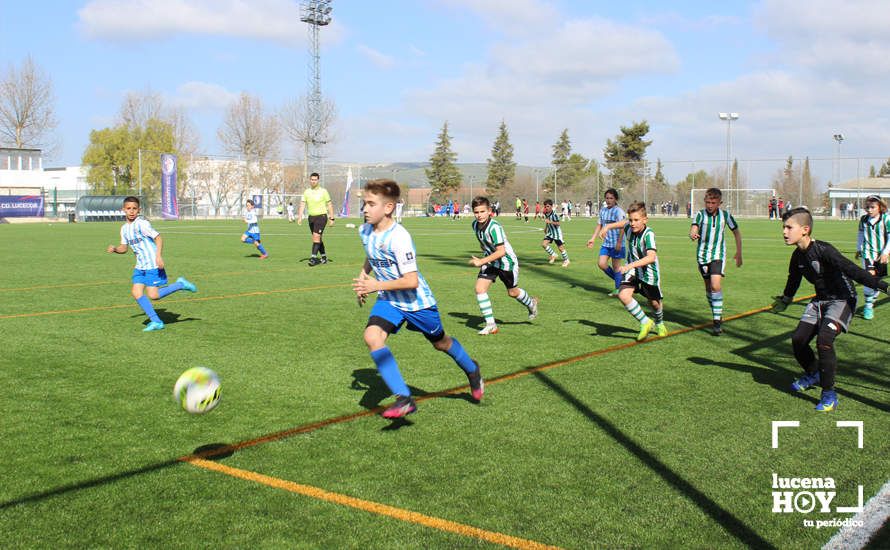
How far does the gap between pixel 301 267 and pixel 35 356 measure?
11.3m

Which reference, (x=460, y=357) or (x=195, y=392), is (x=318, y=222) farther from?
(x=195, y=392)

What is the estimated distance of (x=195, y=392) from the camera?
529 cm

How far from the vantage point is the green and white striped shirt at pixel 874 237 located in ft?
40.5

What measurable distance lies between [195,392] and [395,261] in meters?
1.72

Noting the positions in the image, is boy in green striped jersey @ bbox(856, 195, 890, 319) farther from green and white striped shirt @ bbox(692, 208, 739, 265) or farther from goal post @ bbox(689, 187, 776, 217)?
goal post @ bbox(689, 187, 776, 217)

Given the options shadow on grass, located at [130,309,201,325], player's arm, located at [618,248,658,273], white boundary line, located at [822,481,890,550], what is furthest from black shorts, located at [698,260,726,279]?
shadow on grass, located at [130,309,201,325]

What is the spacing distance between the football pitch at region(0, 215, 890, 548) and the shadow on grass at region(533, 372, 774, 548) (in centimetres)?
2

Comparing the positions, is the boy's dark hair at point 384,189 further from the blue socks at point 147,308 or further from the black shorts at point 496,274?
the blue socks at point 147,308

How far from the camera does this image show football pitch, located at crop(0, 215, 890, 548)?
13.0 ft

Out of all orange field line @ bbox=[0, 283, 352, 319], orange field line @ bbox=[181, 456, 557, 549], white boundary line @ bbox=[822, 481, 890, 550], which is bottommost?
white boundary line @ bbox=[822, 481, 890, 550]

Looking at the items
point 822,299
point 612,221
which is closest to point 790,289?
point 822,299

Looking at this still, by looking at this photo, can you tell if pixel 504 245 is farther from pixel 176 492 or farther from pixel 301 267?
pixel 301 267

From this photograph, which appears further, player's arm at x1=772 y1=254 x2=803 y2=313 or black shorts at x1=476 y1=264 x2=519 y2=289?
black shorts at x1=476 y1=264 x2=519 y2=289

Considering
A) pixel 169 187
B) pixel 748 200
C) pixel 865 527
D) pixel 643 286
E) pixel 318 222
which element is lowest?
pixel 865 527
